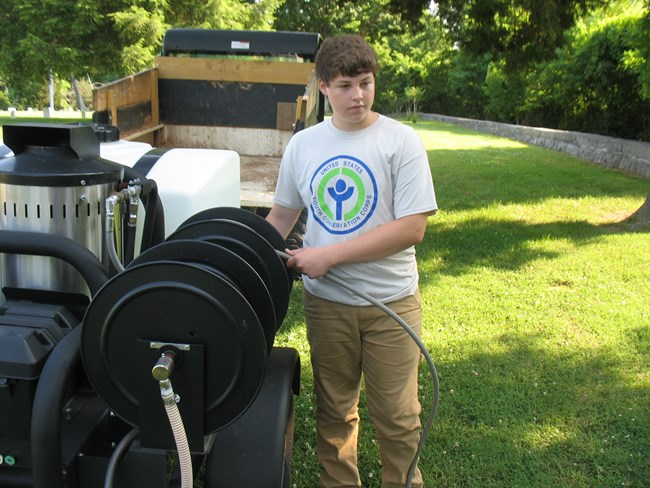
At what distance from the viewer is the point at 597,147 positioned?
16.6 meters

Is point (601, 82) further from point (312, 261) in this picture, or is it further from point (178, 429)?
point (178, 429)

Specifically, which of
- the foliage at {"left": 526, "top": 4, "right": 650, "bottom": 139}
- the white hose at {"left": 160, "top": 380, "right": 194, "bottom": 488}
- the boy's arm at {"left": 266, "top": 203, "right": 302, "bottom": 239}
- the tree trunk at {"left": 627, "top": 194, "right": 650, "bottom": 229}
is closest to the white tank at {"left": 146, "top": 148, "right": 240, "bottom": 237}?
the boy's arm at {"left": 266, "top": 203, "right": 302, "bottom": 239}

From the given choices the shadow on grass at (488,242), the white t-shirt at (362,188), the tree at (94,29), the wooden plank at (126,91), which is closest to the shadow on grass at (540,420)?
the white t-shirt at (362,188)

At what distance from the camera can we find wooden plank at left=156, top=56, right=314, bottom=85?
7.47m

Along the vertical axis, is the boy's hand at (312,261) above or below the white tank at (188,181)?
below

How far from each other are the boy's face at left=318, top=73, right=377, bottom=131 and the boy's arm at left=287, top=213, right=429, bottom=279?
0.38 meters

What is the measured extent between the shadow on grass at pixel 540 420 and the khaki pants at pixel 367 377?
641mm

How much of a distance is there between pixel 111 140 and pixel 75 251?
117 centimetres

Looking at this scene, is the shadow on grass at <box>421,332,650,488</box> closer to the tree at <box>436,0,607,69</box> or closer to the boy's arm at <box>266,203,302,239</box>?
the boy's arm at <box>266,203,302,239</box>

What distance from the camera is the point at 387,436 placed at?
2594mm

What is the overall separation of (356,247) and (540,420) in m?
2.05

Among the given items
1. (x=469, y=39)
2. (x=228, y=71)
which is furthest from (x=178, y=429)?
(x=469, y=39)

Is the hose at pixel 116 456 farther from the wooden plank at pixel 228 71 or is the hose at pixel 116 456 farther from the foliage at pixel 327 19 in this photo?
the foliage at pixel 327 19

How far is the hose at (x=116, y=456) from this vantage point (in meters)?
1.59
